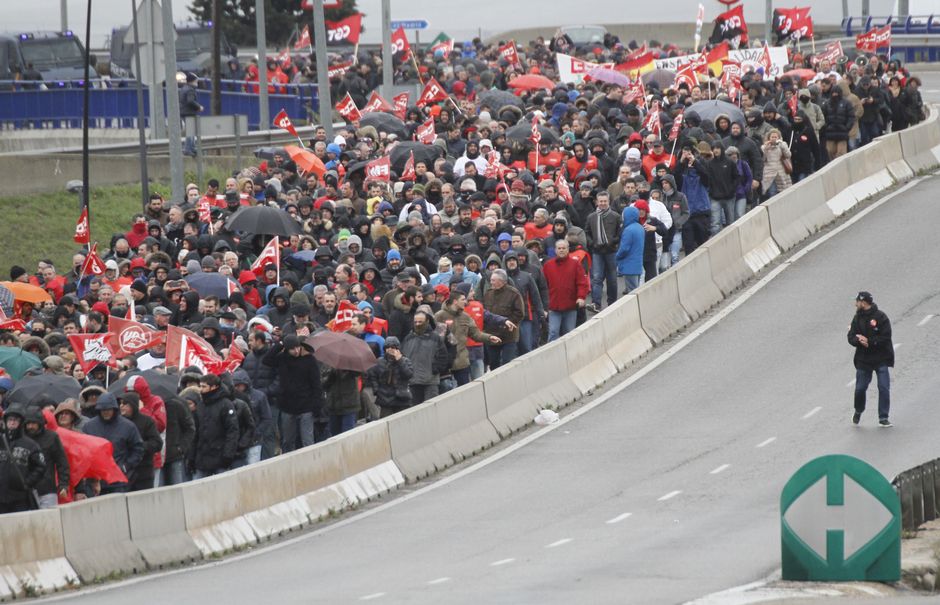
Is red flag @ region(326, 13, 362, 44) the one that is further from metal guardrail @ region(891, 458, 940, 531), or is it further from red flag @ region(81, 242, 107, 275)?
metal guardrail @ region(891, 458, 940, 531)

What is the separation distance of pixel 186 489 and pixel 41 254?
20.9 m

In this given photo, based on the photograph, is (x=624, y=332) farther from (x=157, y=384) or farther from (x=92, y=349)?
(x=157, y=384)

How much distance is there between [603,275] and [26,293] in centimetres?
742

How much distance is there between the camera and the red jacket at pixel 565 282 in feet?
76.2

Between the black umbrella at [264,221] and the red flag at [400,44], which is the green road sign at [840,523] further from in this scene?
the red flag at [400,44]

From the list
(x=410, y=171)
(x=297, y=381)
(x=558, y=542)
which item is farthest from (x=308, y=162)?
(x=558, y=542)

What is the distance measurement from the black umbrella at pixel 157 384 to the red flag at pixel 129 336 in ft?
3.99

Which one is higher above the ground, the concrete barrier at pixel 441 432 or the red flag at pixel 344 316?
the red flag at pixel 344 316

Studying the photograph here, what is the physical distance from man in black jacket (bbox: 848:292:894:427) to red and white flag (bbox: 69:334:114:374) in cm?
768

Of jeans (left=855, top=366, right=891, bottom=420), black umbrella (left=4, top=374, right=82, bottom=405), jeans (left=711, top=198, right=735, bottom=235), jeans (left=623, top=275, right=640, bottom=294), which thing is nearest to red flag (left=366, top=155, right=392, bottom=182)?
jeans (left=623, top=275, right=640, bottom=294)

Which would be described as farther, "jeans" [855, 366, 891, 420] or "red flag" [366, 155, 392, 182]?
"red flag" [366, 155, 392, 182]

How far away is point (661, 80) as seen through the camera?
36906mm

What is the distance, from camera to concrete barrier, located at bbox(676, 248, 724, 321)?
25.9m

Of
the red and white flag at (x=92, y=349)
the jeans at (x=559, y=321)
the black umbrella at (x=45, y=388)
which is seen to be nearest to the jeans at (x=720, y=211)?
the jeans at (x=559, y=321)
